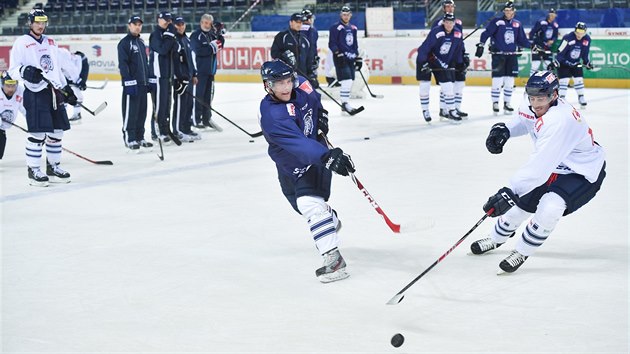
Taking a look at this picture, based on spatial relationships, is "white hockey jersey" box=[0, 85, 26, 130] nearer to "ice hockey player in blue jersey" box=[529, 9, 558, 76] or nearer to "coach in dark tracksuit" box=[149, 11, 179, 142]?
"coach in dark tracksuit" box=[149, 11, 179, 142]

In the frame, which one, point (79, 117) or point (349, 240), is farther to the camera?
point (79, 117)

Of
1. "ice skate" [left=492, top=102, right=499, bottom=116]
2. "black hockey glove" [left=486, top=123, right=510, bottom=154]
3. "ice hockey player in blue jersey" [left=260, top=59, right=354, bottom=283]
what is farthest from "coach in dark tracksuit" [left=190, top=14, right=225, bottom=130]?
"black hockey glove" [left=486, top=123, right=510, bottom=154]

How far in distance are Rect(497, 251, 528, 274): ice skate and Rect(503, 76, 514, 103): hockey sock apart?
7420mm

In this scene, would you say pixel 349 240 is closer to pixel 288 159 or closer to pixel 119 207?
pixel 288 159

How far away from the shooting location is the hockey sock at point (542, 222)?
3943 mm

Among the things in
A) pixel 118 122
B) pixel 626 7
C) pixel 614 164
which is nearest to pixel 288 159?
pixel 614 164

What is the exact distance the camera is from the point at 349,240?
15.8 ft

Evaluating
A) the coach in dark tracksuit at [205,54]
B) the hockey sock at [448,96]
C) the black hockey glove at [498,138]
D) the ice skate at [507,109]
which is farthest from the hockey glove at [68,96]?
the ice skate at [507,109]

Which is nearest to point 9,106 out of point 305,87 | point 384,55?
point 305,87

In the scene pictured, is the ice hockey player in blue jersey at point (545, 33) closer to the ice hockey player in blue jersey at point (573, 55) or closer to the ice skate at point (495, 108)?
the ice hockey player in blue jersey at point (573, 55)

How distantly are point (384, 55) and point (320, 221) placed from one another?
1245 centimetres

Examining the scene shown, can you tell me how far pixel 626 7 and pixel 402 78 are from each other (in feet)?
12.6

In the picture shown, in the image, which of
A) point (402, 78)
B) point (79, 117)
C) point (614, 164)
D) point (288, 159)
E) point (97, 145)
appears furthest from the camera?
point (402, 78)

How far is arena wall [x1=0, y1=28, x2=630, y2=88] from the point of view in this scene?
1438cm
